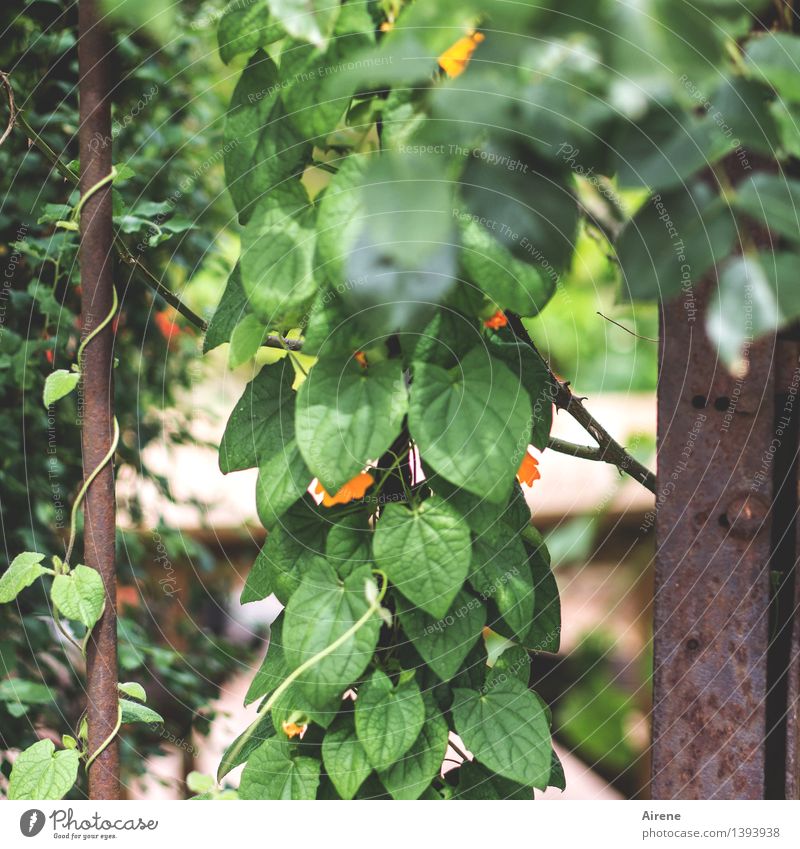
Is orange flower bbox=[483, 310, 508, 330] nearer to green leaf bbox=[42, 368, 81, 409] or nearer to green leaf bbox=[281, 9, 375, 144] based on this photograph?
green leaf bbox=[281, 9, 375, 144]

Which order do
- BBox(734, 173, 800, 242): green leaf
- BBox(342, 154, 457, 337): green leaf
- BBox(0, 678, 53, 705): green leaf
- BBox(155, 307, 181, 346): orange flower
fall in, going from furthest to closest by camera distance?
BBox(155, 307, 181, 346): orange flower, BBox(0, 678, 53, 705): green leaf, BBox(734, 173, 800, 242): green leaf, BBox(342, 154, 457, 337): green leaf

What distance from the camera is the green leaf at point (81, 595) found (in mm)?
599

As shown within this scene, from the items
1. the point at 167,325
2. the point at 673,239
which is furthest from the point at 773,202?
the point at 167,325

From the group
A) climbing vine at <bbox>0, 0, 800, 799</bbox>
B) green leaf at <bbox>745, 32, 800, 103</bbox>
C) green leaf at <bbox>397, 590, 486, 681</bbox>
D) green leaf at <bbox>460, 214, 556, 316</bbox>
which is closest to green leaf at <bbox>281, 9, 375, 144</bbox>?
climbing vine at <bbox>0, 0, 800, 799</bbox>

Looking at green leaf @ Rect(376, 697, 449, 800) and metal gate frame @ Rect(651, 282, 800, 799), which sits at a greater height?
metal gate frame @ Rect(651, 282, 800, 799)

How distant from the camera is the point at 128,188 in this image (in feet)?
3.67

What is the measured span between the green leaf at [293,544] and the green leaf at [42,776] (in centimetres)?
20

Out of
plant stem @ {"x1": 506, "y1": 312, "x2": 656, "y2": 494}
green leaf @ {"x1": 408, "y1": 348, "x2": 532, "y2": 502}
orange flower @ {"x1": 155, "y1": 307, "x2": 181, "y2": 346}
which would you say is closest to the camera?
green leaf @ {"x1": 408, "y1": 348, "x2": 532, "y2": 502}

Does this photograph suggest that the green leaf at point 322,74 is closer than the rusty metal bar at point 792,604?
Yes

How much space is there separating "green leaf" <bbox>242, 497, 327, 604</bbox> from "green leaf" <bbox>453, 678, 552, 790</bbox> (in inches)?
5.6

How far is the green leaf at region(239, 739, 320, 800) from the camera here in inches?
23.9

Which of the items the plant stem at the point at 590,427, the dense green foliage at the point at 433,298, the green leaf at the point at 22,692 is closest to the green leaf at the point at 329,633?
the dense green foliage at the point at 433,298

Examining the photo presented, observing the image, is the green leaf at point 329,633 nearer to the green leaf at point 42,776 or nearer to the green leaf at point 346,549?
the green leaf at point 346,549
